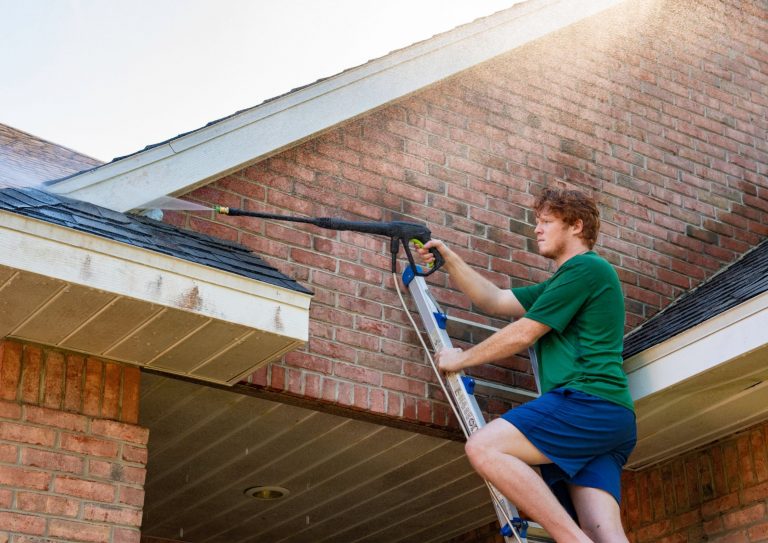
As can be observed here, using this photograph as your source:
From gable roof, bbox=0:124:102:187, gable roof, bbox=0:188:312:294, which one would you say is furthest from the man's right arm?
gable roof, bbox=0:124:102:187

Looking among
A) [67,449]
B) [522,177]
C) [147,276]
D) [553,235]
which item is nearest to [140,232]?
[147,276]

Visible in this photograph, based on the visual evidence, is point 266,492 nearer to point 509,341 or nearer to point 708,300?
point 509,341

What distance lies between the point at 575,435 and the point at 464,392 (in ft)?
2.26

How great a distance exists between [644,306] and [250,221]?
7.88 ft

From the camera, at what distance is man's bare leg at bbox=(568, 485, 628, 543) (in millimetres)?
4180

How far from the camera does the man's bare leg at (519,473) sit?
3.97 meters

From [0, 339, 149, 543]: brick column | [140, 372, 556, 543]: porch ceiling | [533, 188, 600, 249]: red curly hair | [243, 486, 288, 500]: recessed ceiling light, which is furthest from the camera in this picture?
[243, 486, 288, 500]: recessed ceiling light

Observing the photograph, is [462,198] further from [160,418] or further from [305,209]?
[160,418]

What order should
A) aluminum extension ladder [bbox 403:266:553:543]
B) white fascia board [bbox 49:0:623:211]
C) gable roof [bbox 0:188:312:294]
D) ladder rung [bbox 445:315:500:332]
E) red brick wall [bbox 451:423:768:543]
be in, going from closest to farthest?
gable roof [bbox 0:188:312:294] → aluminum extension ladder [bbox 403:266:553:543] → white fascia board [bbox 49:0:623:211] → red brick wall [bbox 451:423:768:543] → ladder rung [bbox 445:315:500:332]

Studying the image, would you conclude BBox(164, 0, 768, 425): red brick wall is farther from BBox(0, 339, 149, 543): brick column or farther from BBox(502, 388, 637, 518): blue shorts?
BBox(502, 388, 637, 518): blue shorts

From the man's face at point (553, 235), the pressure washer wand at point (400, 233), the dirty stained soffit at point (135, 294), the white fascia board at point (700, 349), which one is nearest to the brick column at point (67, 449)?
the dirty stained soffit at point (135, 294)

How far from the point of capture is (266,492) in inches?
240

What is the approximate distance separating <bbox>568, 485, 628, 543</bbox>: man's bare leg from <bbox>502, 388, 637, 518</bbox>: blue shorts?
0.03 meters

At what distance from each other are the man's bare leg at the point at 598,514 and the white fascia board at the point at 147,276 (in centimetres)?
126
